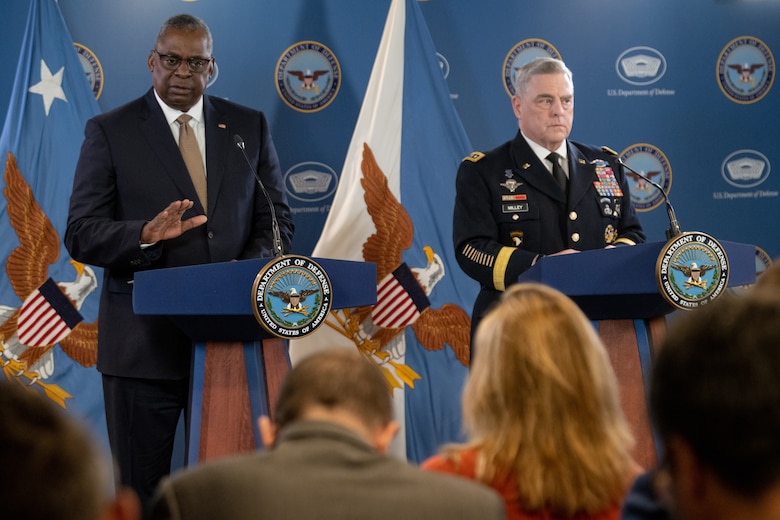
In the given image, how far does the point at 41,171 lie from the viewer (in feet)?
14.8

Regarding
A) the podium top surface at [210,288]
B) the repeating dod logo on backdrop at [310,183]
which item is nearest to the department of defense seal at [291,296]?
the podium top surface at [210,288]

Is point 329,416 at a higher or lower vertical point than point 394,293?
higher

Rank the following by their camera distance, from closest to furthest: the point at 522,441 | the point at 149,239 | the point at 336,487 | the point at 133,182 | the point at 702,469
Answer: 1. the point at 702,469
2. the point at 336,487
3. the point at 522,441
4. the point at 149,239
5. the point at 133,182

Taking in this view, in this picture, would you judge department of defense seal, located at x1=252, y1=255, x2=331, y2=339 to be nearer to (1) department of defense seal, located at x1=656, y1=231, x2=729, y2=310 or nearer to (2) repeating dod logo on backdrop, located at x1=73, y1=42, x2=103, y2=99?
(1) department of defense seal, located at x1=656, y1=231, x2=729, y2=310

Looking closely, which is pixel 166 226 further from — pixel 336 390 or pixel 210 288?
pixel 336 390

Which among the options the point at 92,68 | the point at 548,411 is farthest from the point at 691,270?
the point at 92,68

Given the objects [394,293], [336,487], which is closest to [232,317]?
[336,487]

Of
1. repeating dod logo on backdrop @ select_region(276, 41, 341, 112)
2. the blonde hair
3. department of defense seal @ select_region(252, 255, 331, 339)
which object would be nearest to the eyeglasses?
department of defense seal @ select_region(252, 255, 331, 339)

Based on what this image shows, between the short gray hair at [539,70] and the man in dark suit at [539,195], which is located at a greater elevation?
the short gray hair at [539,70]

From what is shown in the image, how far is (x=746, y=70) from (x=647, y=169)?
2.54ft

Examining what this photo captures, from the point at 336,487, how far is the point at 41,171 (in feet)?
11.9

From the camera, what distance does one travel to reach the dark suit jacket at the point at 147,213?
3236mm

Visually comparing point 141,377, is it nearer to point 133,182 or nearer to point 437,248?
point 133,182

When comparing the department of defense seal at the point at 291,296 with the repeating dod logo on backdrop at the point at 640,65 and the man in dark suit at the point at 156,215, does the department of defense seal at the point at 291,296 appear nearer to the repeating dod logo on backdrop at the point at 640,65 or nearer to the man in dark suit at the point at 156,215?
the man in dark suit at the point at 156,215
